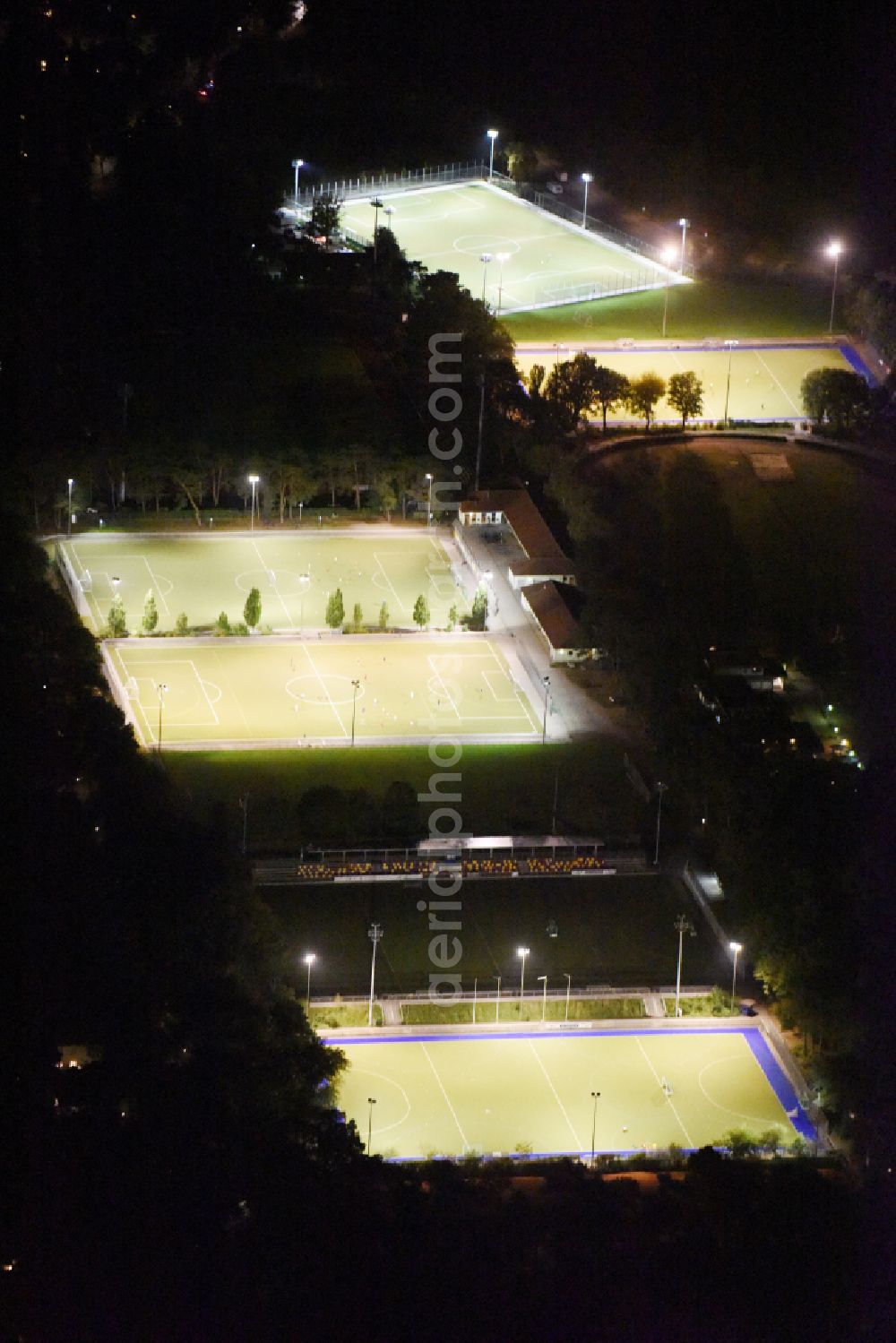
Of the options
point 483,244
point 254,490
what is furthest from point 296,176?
point 254,490

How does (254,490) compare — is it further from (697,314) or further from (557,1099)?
(557,1099)

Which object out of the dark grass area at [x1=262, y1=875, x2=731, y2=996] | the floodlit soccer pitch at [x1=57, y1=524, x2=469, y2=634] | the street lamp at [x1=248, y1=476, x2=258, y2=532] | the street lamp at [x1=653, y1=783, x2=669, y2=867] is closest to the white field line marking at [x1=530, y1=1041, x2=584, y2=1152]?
the dark grass area at [x1=262, y1=875, x2=731, y2=996]

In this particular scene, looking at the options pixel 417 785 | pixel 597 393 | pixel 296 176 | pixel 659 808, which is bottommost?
pixel 659 808

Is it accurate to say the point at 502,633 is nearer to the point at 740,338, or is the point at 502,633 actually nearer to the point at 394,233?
the point at 740,338

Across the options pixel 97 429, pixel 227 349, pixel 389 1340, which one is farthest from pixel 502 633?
pixel 389 1340

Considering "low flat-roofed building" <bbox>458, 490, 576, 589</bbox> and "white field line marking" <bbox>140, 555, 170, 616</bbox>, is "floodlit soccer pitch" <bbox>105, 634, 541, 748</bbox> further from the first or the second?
"low flat-roofed building" <bbox>458, 490, 576, 589</bbox>
